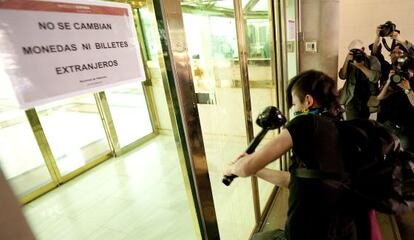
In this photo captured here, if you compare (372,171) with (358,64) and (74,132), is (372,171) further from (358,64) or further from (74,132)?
(74,132)

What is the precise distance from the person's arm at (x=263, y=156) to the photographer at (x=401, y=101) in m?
1.59

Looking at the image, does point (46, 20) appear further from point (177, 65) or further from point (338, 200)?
point (338, 200)

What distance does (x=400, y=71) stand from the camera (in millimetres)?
2145

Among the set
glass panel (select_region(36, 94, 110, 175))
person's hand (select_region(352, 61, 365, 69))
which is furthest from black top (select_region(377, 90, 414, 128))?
glass panel (select_region(36, 94, 110, 175))

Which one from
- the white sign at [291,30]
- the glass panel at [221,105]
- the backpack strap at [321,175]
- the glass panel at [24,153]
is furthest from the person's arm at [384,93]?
the glass panel at [24,153]

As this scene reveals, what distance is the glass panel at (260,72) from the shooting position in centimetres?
231

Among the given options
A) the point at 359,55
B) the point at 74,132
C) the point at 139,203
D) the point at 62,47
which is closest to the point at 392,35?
the point at 359,55

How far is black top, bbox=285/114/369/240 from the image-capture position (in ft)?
3.26

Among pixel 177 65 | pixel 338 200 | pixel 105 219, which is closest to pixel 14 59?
pixel 177 65

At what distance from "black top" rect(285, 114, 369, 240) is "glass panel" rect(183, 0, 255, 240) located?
1.98ft

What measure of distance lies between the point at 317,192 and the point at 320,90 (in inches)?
17.4

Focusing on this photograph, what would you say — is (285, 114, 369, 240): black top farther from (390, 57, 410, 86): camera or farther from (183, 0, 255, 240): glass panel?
(390, 57, 410, 86): camera

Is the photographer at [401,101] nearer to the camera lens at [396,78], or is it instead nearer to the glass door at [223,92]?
the camera lens at [396,78]

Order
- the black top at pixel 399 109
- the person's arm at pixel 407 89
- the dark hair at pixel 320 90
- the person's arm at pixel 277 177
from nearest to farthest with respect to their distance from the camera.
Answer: the dark hair at pixel 320 90, the person's arm at pixel 277 177, the person's arm at pixel 407 89, the black top at pixel 399 109
